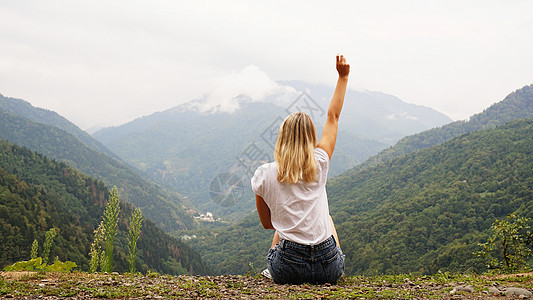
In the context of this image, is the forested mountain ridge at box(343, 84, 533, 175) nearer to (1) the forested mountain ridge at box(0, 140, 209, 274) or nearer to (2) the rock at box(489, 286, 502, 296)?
(1) the forested mountain ridge at box(0, 140, 209, 274)

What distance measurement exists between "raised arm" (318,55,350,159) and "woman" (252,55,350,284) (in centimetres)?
1

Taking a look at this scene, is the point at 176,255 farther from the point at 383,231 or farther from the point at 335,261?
the point at 335,261

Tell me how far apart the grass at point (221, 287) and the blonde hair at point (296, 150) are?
1487mm

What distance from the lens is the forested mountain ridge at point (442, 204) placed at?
2094 inches

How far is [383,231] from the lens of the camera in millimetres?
68750

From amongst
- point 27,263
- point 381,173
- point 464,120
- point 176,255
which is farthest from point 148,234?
point 464,120

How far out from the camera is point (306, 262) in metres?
4.73

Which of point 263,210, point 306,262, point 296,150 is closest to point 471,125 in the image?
point 306,262

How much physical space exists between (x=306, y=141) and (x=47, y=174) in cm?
11963

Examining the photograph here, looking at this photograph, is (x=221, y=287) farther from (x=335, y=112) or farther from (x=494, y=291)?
(x=494, y=291)

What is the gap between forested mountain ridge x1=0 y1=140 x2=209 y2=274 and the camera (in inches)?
2149

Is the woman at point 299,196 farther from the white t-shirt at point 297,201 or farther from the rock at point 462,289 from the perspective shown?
the rock at point 462,289

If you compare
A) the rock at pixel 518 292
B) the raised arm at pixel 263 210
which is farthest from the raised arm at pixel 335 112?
the rock at pixel 518 292

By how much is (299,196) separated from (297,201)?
0.22 ft
